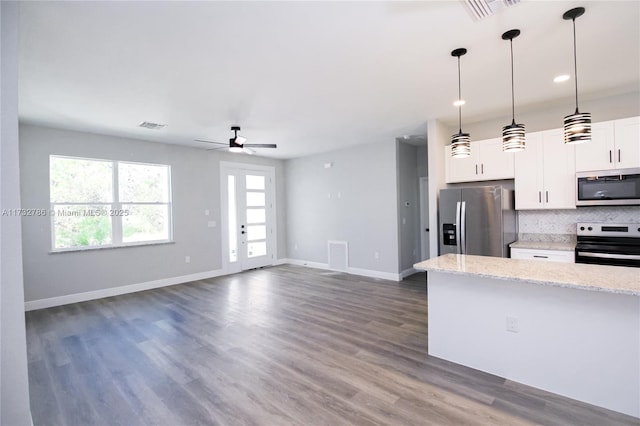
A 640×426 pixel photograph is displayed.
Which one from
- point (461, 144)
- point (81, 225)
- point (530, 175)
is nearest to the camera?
point (461, 144)

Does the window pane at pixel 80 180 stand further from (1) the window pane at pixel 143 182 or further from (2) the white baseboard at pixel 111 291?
(2) the white baseboard at pixel 111 291

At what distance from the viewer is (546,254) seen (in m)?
3.63

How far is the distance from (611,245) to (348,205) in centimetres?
420

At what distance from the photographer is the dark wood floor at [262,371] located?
2.07m

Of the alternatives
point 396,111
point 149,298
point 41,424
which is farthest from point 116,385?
point 396,111

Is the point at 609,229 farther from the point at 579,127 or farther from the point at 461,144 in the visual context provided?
the point at 461,144

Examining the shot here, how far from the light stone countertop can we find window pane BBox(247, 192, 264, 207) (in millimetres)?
5221

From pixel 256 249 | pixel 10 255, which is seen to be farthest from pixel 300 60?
pixel 256 249

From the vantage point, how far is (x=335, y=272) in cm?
663

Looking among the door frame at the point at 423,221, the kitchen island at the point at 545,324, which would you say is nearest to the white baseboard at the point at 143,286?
the door frame at the point at 423,221

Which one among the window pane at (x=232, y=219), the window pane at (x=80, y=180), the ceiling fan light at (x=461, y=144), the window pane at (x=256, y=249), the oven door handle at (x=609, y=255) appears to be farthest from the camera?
the window pane at (x=256, y=249)

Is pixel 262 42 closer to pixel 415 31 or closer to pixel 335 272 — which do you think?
pixel 415 31

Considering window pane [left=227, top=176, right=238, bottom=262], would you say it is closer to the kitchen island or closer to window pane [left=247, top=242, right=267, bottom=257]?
window pane [left=247, top=242, right=267, bottom=257]

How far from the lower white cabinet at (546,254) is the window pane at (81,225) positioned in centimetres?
641
